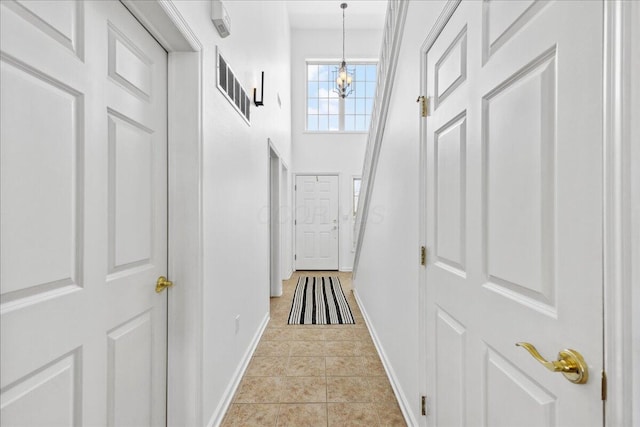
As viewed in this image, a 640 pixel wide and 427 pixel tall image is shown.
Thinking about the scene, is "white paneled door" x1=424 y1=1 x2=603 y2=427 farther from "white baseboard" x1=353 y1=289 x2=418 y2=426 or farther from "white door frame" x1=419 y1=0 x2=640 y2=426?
"white baseboard" x1=353 y1=289 x2=418 y2=426

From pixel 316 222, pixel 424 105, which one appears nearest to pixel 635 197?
pixel 424 105

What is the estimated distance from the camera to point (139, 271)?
3.86ft

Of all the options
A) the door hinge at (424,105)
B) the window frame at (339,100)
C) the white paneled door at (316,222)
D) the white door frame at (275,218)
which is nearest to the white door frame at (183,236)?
the door hinge at (424,105)

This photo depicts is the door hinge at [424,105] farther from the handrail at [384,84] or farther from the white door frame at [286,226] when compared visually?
the white door frame at [286,226]

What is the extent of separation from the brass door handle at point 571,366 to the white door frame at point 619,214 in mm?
50

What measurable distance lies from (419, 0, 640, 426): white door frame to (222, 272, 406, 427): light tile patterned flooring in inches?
57.6

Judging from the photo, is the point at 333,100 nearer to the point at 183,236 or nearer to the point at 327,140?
the point at 327,140

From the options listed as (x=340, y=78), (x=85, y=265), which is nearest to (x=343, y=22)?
(x=340, y=78)

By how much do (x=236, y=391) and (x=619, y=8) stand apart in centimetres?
232

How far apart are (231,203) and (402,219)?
1.07 meters

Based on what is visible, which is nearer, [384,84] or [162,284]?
[162,284]

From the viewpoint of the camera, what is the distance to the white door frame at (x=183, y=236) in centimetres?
139

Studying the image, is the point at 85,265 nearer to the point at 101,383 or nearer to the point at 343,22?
the point at 101,383

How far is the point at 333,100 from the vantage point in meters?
6.52
